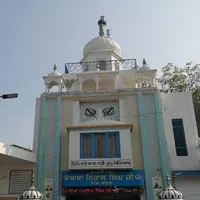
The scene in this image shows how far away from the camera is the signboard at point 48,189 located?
37.1 feet

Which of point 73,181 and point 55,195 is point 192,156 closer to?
point 73,181

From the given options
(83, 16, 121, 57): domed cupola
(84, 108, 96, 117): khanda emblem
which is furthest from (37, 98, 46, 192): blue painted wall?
(83, 16, 121, 57): domed cupola

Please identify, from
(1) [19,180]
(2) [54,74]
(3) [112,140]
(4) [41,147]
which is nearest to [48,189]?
(1) [19,180]

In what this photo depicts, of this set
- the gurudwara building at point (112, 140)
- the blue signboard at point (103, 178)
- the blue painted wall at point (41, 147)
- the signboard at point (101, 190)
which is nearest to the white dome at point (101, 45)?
the gurudwara building at point (112, 140)

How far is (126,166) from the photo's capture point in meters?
11.2

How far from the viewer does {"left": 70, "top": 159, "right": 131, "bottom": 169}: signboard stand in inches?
443

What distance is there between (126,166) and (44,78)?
697cm

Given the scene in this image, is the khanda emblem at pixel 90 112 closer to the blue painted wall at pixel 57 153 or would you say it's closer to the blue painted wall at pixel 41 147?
the blue painted wall at pixel 57 153

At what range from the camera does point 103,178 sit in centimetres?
1130

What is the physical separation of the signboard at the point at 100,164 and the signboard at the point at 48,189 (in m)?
1.36

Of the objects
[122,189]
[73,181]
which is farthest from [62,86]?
[122,189]

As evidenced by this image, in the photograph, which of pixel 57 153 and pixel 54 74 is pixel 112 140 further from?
pixel 54 74

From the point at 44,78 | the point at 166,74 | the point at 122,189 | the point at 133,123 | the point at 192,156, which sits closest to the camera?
the point at 122,189

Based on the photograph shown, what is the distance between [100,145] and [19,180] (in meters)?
4.29
